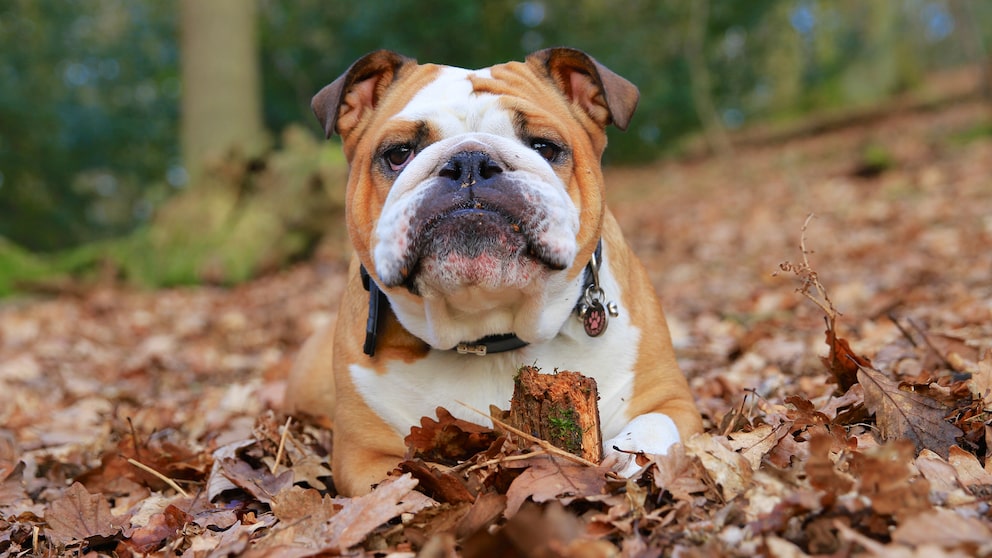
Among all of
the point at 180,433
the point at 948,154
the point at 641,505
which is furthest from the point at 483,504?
the point at 948,154

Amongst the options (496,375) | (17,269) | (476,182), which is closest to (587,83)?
(476,182)

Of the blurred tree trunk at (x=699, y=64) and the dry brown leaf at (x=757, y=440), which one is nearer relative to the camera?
the dry brown leaf at (x=757, y=440)

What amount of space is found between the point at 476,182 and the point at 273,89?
1697 centimetres

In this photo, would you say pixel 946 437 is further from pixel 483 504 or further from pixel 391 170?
pixel 391 170

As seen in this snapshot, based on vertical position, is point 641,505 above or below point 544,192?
below

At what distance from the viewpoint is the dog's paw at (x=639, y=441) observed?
2680 mm

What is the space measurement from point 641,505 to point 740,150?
18.2 m

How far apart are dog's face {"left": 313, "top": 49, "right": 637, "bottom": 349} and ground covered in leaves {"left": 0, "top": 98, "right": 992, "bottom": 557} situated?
0.46 m

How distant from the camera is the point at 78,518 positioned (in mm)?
2820

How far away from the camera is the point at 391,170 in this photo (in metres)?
3.19

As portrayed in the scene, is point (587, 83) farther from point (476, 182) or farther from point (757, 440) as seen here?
point (757, 440)

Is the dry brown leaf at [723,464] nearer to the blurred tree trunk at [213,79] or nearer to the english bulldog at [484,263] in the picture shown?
the english bulldog at [484,263]

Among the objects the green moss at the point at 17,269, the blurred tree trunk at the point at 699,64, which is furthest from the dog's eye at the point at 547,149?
the blurred tree trunk at the point at 699,64

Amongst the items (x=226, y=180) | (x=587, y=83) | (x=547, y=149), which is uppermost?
(x=587, y=83)
